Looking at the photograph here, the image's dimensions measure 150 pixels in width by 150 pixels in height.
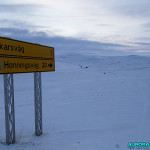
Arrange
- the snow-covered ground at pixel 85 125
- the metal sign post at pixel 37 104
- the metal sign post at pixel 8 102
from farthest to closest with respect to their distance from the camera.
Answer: the metal sign post at pixel 37 104, the snow-covered ground at pixel 85 125, the metal sign post at pixel 8 102

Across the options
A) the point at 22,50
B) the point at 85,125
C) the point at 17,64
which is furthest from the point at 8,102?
the point at 85,125

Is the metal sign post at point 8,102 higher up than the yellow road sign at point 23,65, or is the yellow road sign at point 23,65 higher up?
the yellow road sign at point 23,65

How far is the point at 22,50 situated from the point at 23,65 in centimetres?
39

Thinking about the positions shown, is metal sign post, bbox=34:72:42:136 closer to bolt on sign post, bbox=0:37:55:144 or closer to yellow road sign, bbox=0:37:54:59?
bolt on sign post, bbox=0:37:55:144

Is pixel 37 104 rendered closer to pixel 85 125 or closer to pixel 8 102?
pixel 8 102

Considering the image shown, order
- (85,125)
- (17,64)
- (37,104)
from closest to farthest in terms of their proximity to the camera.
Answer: (17,64) → (37,104) → (85,125)

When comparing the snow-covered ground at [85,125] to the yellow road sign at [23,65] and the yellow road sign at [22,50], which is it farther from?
the yellow road sign at [22,50]

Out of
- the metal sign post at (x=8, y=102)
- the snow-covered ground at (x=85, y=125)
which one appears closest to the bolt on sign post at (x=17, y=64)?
the metal sign post at (x=8, y=102)

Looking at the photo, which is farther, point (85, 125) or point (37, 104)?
point (85, 125)

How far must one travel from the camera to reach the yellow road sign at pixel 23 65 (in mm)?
4156

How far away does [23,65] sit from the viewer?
15.5 ft

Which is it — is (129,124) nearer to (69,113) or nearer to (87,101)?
(69,113)

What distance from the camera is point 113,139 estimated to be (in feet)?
16.2

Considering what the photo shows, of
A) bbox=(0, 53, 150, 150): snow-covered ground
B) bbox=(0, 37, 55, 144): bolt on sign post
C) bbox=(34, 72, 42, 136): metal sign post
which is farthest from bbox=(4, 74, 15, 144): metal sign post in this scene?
bbox=(34, 72, 42, 136): metal sign post
